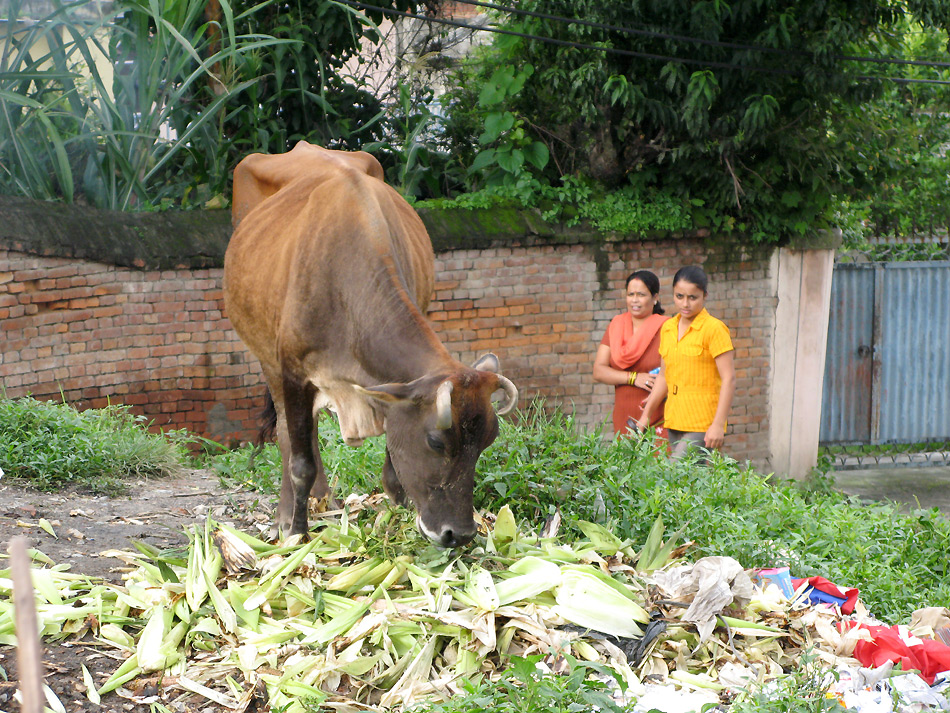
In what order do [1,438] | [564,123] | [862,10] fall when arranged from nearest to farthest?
1. [1,438]
2. [862,10]
3. [564,123]

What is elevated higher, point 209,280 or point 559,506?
point 209,280

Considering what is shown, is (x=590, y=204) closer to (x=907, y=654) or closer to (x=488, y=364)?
(x=488, y=364)

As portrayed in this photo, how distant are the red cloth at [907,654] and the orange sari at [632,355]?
9.03 feet

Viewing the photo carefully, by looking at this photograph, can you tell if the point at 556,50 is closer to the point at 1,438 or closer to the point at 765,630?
the point at 1,438

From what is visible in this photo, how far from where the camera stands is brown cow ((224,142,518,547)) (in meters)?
3.79

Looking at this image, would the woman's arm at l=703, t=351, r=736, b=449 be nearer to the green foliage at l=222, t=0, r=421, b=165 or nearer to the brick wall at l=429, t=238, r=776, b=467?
the brick wall at l=429, t=238, r=776, b=467

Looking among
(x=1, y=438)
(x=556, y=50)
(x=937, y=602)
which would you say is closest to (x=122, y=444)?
(x=1, y=438)

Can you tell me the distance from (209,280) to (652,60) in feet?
14.2

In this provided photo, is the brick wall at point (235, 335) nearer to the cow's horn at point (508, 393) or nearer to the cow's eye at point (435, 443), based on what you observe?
the cow's horn at point (508, 393)

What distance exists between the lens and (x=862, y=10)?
879 centimetres

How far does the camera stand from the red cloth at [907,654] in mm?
3535

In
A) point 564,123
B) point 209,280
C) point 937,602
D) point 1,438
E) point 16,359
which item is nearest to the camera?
point 937,602

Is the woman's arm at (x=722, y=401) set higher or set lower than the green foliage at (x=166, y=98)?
lower

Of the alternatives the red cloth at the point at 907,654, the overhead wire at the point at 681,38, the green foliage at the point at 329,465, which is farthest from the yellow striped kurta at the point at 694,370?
the overhead wire at the point at 681,38
